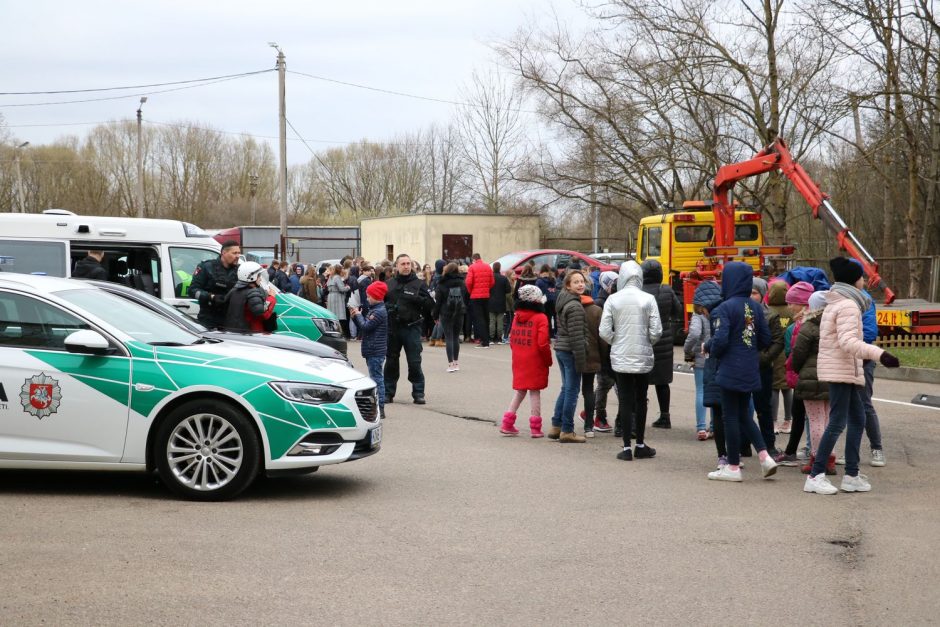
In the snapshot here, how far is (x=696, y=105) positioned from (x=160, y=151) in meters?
49.5

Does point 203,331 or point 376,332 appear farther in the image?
point 376,332

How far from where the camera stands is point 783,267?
24.2 metres

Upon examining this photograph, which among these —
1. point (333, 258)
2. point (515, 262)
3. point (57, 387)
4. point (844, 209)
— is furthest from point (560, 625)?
point (333, 258)

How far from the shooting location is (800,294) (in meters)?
9.62

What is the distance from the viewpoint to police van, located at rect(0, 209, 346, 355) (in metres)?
13.0

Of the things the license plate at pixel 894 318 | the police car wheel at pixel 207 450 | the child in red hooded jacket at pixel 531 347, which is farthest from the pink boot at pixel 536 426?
the license plate at pixel 894 318

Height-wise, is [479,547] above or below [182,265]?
below

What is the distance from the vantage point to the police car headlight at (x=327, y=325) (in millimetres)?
14656

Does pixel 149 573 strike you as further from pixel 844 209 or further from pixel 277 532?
pixel 844 209

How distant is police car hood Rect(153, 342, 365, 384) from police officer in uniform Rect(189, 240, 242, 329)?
3024mm

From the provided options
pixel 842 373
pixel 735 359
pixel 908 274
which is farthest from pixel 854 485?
pixel 908 274

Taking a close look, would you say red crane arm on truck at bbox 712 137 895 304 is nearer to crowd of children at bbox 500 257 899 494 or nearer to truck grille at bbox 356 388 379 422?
crowd of children at bbox 500 257 899 494

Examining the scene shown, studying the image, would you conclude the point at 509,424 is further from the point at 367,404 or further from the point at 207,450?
the point at 207,450

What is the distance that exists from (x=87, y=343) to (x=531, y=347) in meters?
4.86
